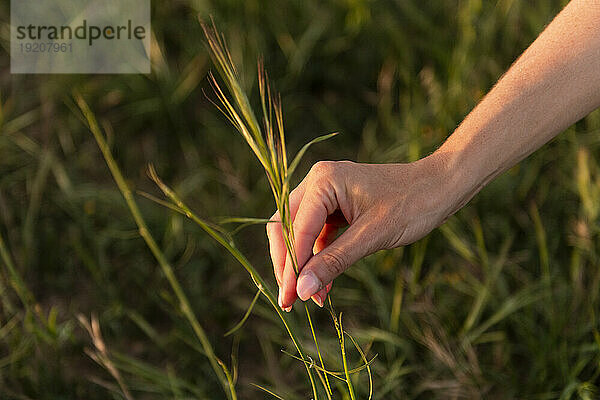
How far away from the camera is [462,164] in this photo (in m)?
0.94

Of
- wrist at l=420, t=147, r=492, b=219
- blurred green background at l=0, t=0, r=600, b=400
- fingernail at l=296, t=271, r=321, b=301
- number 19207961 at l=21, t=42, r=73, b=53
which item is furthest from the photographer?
number 19207961 at l=21, t=42, r=73, b=53

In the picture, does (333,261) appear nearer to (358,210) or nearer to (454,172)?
(358,210)

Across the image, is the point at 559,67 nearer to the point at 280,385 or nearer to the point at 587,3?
the point at 587,3

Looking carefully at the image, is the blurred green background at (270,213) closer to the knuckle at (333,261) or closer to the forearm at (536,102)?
the forearm at (536,102)

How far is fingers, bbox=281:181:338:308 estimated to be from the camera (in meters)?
0.89

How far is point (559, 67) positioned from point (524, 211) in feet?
2.33

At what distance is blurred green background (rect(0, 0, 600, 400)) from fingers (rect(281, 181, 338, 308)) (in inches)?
17.9

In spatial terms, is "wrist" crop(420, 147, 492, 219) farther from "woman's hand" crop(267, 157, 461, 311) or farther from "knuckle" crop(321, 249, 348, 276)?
"knuckle" crop(321, 249, 348, 276)

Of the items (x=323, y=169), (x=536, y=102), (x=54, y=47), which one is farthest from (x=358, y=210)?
(x=54, y=47)

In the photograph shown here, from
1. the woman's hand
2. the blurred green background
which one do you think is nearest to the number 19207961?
the blurred green background

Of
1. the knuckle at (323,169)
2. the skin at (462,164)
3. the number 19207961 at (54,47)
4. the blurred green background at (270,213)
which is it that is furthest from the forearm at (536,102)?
the number 19207961 at (54,47)

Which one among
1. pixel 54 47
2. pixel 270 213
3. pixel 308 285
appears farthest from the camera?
pixel 54 47

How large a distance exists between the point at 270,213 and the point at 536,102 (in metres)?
0.86

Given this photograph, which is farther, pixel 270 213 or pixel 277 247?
pixel 270 213
